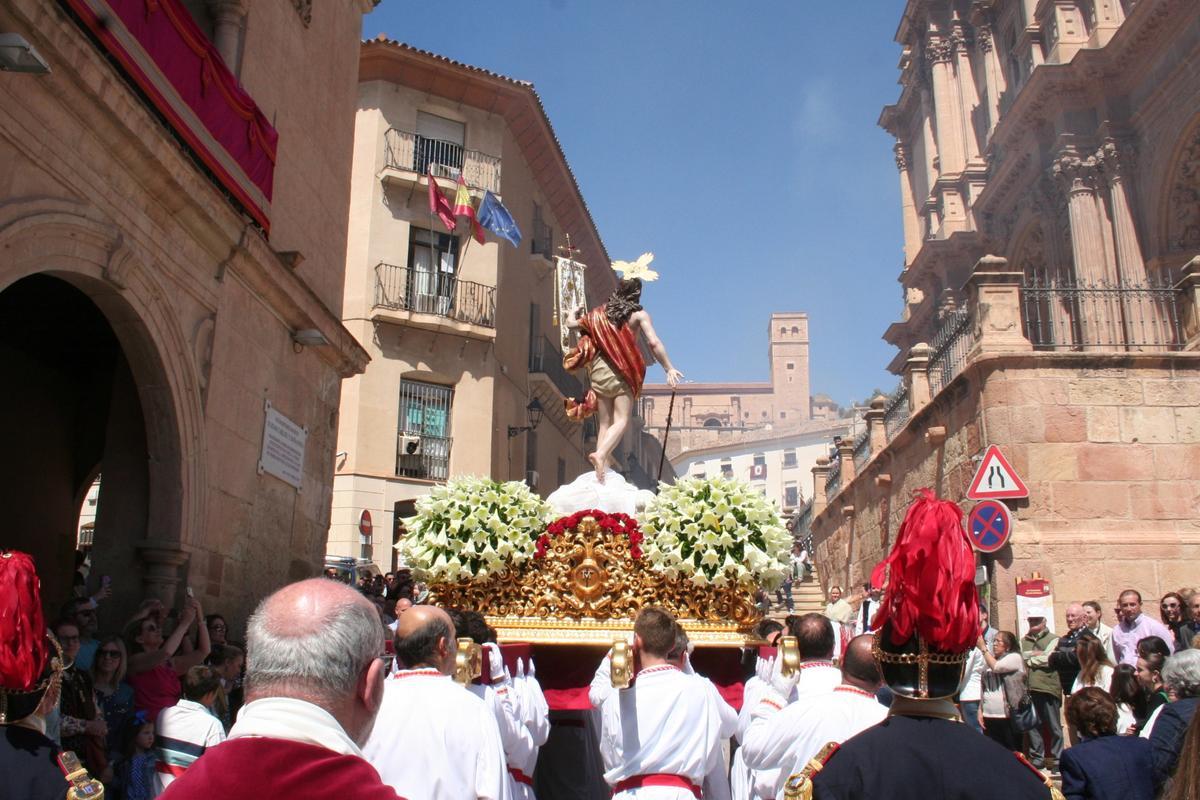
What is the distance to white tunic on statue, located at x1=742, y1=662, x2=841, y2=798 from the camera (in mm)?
4574

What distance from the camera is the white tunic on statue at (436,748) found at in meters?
3.90

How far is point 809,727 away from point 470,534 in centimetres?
288

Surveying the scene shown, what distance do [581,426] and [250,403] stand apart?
74.3 ft

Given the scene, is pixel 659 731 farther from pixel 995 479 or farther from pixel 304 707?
pixel 995 479

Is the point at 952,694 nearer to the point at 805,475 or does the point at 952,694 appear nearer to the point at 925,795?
the point at 925,795

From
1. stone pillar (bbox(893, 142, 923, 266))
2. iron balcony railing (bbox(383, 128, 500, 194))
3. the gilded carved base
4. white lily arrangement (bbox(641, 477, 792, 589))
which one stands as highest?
stone pillar (bbox(893, 142, 923, 266))

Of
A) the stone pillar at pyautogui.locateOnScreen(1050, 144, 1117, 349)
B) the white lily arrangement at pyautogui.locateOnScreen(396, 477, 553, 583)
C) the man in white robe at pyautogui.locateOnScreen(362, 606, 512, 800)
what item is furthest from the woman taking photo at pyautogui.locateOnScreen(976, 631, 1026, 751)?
the stone pillar at pyautogui.locateOnScreen(1050, 144, 1117, 349)

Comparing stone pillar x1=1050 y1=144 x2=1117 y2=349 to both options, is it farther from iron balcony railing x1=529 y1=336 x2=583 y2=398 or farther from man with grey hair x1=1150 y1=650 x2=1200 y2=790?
man with grey hair x1=1150 y1=650 x2=1200 y2=790

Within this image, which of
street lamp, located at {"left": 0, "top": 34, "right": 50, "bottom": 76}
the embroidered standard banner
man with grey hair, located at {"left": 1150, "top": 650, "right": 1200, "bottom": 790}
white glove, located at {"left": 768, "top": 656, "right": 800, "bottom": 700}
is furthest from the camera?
the embroidered standard banner

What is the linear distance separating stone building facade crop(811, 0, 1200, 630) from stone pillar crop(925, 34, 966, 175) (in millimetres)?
70

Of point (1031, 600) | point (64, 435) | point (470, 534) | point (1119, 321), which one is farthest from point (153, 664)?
point (1119, 321)

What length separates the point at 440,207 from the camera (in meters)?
23.7

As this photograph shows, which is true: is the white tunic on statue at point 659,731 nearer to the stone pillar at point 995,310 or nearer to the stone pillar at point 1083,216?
the stone pillar at point 995,310

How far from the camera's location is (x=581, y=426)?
33312 mm
